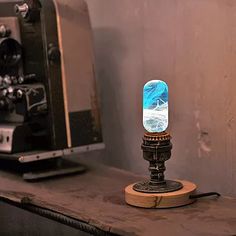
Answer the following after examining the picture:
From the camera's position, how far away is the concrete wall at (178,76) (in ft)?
6.09

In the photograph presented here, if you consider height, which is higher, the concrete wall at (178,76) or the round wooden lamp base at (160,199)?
the concrete wall at (178,76)

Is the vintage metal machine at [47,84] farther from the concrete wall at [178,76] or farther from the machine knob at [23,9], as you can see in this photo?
the concrete wall at [178,76]

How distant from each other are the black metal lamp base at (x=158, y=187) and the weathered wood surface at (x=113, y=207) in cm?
6

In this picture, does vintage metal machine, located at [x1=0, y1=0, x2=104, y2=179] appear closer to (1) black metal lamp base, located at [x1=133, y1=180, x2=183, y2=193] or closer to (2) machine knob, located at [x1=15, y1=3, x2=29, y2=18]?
(2) machine knob, located at [x1=15, y1=3, x2=29, y2=18]

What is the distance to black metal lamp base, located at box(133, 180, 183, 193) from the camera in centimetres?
163

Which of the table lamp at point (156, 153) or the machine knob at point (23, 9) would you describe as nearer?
the table lamp at point (156, 153)

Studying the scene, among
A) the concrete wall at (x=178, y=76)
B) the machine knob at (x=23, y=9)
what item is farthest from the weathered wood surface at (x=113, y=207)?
the machine knob at (x=23, y=9)

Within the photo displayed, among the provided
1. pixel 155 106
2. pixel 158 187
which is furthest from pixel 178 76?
pixel 158 187

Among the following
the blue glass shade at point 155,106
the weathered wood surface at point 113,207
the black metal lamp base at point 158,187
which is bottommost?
the weathered wood surface at point 113,207

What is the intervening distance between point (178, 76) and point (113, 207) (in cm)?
57

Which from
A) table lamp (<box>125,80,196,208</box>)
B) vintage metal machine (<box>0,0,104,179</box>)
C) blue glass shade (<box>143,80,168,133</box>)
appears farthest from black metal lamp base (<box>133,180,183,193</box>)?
vintage metal machine (<box>0,0,104,179</box>)

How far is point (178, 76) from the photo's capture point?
2.02 m

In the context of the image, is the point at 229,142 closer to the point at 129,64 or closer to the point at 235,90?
the point at 235,90

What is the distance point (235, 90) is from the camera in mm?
1813
